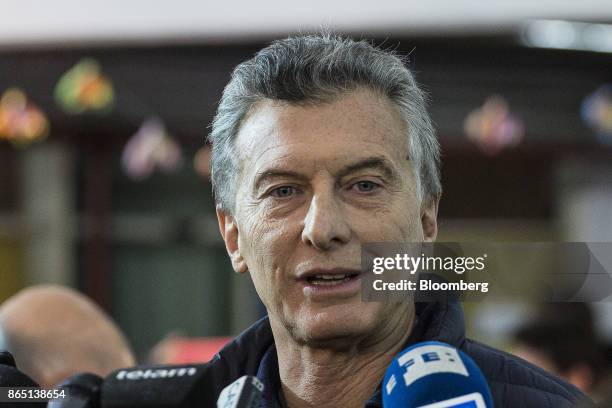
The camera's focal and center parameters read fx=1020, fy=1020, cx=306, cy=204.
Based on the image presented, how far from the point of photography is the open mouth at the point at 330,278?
1057 mm

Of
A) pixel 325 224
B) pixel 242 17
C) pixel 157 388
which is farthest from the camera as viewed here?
pixel 242 17

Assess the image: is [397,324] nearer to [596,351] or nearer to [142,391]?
[142,391]

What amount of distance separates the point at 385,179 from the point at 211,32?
14.4 ft

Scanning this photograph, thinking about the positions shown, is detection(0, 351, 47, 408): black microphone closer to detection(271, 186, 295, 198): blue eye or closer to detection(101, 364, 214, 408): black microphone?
detection(101, 364, 214, 408): black microphone

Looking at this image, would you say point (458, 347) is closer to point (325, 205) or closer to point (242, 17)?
point (325, 205)

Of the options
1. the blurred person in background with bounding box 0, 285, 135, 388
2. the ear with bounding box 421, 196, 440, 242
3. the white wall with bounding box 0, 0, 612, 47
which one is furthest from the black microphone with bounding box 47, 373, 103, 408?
the white wall with bounding box 0, 0, 612, 47

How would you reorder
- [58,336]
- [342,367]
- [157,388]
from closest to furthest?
[157,388], [342,367], [58,336]

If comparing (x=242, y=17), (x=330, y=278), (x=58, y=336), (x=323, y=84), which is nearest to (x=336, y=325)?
(x=330, y=278)

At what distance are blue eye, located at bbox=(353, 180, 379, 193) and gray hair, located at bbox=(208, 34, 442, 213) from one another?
0.27ft

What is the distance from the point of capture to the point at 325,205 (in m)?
1.07

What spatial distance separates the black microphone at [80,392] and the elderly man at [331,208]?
176mm

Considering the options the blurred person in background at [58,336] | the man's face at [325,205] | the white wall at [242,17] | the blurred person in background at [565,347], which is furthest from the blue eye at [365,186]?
the white wall at [242,17]

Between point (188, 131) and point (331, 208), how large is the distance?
4382 millimetres

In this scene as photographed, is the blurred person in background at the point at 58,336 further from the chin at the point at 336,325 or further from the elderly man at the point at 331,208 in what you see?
the chin at the point at 336,325
